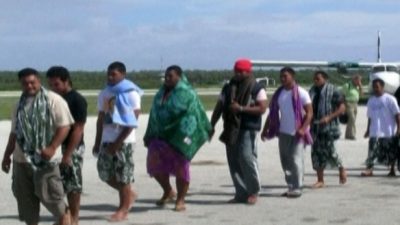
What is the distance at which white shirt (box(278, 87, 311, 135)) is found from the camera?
43.3ft

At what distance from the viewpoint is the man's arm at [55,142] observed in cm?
909

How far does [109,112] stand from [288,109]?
9.95ft

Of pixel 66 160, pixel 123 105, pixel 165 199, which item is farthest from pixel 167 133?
pixel 66 160

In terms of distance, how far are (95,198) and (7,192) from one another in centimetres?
132

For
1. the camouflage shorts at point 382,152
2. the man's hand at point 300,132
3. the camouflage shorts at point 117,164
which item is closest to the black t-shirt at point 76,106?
the camouflage shorts at point 117,164

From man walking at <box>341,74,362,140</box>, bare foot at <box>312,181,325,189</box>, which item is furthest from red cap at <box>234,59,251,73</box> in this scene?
man walking at <box>341,74,362,140</box>

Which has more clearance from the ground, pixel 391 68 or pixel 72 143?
pixel 72 143

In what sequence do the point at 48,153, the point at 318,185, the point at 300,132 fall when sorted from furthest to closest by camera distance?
the point at 318,185, the point at 300,132, the point at 48,153

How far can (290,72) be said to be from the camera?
528 inches

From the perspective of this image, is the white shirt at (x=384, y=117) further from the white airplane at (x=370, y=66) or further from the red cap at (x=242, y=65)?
the white airplane at (x=370, y=66)

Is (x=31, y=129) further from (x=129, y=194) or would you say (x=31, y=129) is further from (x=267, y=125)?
(x=267, y=125)

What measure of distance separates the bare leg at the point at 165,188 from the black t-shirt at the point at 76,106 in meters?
2.21

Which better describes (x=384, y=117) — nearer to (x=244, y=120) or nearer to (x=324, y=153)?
(x=324, y=153)

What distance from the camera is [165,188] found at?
1223 cm
